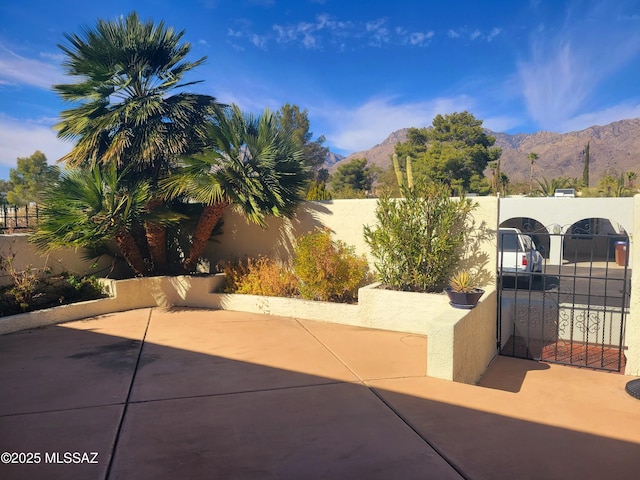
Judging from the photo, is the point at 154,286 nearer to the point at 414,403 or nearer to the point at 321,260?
the point at 321,260

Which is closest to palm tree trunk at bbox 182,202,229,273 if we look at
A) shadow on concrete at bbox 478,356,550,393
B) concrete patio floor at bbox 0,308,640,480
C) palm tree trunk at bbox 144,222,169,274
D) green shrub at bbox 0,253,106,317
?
palm tree trunk at bbox 144,222,169,274

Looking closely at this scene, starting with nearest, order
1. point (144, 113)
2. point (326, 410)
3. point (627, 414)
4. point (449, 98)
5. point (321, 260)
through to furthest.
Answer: point (326, 410) < point (627, 414) < point (321, 260) < point (144, 113) < point (449, 98)

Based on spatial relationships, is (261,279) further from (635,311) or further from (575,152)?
(575,152)

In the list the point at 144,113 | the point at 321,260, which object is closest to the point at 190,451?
the point at 321,260

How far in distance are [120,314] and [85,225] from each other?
1.67m

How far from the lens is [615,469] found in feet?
9.59

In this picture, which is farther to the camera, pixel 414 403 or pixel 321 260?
pixel 321 260

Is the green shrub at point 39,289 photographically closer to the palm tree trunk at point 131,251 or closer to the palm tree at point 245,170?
the palm tree trunk at point 131,251

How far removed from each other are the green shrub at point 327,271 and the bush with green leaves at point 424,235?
0.74 meters

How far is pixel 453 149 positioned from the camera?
45.5 meters

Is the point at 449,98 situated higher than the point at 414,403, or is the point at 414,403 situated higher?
the point at 449,98

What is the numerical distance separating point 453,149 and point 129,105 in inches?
1654

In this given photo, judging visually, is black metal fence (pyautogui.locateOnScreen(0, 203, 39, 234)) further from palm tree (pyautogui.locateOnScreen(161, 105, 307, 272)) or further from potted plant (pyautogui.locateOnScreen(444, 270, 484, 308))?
potted plant (pyautogui.locateOnScreen(444, 270, 484, 308))

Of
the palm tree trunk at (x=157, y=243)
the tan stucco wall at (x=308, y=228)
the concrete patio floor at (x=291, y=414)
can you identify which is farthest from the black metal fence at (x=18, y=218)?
the tan stucco wall at (x=308, y=228)
